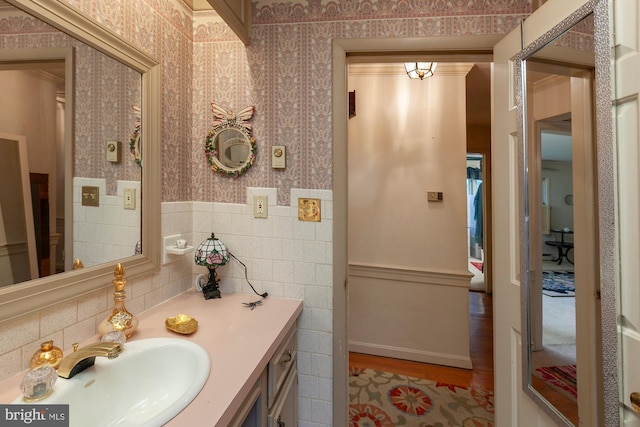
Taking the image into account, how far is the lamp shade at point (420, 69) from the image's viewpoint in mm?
2087

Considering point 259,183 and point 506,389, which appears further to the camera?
point 259,183

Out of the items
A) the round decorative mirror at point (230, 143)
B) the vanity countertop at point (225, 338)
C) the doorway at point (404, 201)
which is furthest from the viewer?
the doorway at point (404, 201)

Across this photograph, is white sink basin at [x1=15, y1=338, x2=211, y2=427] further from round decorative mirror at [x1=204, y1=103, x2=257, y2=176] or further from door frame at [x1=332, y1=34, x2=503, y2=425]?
round decorative mirror at [x1=204, y1=103, x2=257, y2=176]

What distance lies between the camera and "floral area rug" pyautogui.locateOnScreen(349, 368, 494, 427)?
1.71 metres

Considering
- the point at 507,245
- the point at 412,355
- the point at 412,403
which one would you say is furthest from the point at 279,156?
the point at 412,355

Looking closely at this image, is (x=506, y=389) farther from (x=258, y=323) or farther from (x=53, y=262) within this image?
(x=53, y=262)

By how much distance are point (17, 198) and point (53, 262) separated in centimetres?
21

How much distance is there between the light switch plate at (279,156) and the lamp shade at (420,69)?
4.43ft

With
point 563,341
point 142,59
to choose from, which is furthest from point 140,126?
point 563,341

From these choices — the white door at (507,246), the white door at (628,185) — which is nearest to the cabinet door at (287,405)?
the white door at (507,246)

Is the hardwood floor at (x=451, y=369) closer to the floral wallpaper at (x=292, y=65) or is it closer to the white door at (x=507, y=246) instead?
the white door at (x=507, y=246)

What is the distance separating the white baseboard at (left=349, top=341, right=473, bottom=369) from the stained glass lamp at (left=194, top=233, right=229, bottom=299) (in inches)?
63.9

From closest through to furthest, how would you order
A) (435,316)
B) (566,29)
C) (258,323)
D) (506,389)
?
1. (566,29)
2. (258,323)
3. (506,389)
4. (435,316)

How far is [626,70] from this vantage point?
2.40 ft
